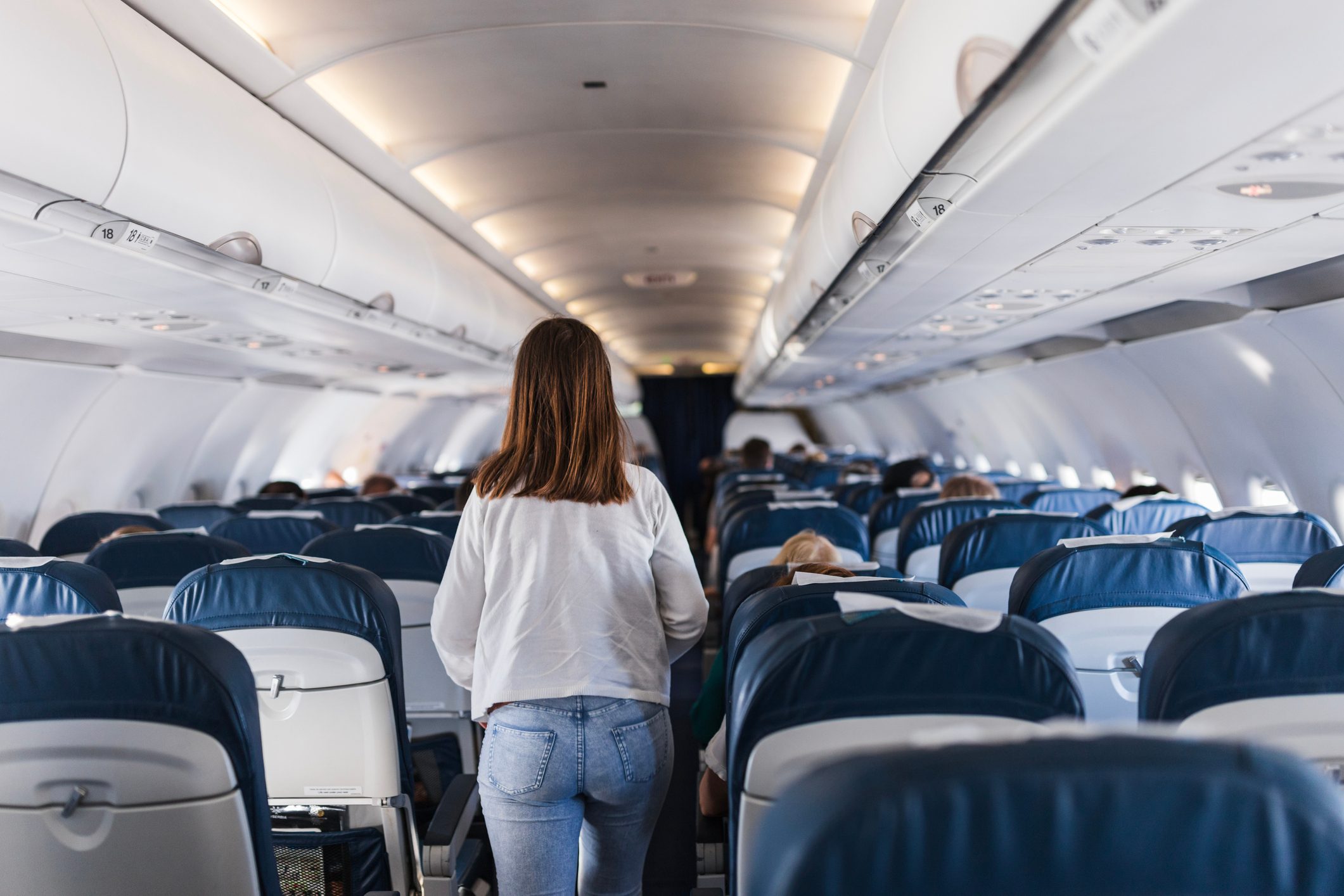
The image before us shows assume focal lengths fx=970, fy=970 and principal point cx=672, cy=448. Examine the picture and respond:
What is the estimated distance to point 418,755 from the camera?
4.46 m

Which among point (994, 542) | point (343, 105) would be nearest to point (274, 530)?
point (343, 105)

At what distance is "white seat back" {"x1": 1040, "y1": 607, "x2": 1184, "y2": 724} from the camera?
324cm

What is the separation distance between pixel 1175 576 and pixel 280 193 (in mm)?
3966

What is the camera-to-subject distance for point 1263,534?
4.26m

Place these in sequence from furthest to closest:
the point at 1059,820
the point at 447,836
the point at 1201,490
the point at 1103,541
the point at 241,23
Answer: the point at 1201,490 < the point at 241,23 < the point at 1103,541 < the point at 447,836 < the point at 1059,820

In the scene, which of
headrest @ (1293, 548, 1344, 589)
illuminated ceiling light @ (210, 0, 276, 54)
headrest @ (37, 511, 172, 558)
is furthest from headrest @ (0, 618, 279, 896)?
headrest @ (37, 511, 172, 558)

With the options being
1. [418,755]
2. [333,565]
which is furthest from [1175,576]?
[418,755]

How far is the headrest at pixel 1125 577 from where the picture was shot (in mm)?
3211

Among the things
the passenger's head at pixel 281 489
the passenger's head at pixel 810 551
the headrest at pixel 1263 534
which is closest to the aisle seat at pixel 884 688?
the passenger's head at pixel 810 551


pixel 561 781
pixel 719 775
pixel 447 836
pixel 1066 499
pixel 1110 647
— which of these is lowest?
pixel 447 836

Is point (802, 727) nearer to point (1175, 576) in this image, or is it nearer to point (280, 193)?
point (1175, 576)

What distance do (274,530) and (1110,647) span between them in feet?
15.8

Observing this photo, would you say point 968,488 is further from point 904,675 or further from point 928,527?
point 904,675

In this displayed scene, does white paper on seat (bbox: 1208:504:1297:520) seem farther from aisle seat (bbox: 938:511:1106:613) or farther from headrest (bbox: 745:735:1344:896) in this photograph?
headrest (bbox: 745:735:1344:896)
